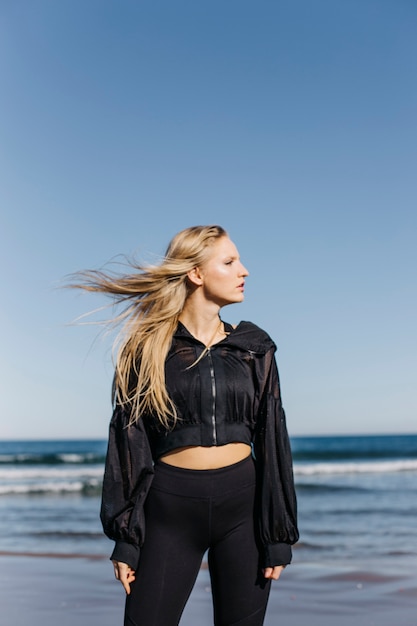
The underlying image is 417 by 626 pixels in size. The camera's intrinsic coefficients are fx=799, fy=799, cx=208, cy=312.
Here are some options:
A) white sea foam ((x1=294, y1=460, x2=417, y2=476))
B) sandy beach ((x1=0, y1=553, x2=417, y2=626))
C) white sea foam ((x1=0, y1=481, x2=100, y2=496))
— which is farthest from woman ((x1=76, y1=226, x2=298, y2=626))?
white sea foam ((x1=294, y1=460, x2=417, y2=476))

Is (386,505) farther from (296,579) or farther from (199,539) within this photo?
(199,539)

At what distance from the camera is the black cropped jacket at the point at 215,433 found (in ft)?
10.0

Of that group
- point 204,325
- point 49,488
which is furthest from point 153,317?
point 49,488

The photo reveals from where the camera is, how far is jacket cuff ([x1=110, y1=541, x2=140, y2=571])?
2998 millimetres

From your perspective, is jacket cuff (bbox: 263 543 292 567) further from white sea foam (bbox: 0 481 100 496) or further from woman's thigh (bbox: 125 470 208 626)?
white sea foam (bbox: 0 481 100 496)

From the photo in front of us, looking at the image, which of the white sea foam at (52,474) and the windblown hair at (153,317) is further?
the white sea foam at (52,474)

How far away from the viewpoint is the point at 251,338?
3250mm

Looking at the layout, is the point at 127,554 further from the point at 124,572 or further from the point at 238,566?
the point at 238,566

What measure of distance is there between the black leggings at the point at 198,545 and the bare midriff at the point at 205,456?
0.02m

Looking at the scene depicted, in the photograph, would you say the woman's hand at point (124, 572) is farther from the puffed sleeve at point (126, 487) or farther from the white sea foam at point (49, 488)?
the white sea foam at point (49, 488)

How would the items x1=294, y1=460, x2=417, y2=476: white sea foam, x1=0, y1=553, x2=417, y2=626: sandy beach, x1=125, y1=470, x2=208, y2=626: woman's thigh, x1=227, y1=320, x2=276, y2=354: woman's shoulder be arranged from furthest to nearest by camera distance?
x1=294, y1=460, x2=417, y2=476: white sea foam → x1=0, y1=553, x2=417, y2=626: sandy beach → x1=227, y1=320, x2=276, y2=354: woman's shoulder → x1=125, y1=470, x2=208, y2=626: woman's thigh

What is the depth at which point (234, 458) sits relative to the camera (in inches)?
122

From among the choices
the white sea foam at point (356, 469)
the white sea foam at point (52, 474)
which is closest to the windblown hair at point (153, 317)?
the white sea foam at point (52, 474)

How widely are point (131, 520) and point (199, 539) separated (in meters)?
0.27
